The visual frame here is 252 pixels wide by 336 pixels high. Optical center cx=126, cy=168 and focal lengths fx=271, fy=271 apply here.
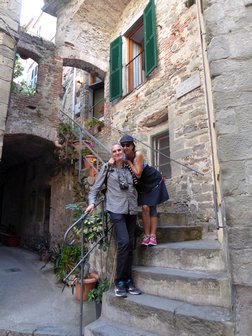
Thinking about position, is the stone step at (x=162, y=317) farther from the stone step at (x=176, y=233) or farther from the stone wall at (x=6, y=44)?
the stone wall at (x=6, y=44)

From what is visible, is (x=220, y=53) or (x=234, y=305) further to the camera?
(x=220, y=53)

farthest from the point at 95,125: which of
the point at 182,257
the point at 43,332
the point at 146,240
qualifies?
the point at 43,332

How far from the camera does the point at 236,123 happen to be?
220 cm

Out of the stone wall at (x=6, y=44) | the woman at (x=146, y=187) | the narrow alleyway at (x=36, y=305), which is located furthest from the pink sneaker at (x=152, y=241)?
the stone wall at (x=6, y=44)

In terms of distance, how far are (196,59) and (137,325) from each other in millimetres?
4831

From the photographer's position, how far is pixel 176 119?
18.6 feet

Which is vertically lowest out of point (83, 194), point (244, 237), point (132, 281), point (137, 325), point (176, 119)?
point (137, 325)

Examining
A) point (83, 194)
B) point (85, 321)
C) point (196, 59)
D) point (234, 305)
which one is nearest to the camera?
point (234, 305)

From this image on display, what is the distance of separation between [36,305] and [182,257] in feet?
7.90

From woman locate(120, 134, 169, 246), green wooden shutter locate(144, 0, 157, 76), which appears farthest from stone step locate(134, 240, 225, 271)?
green wooden shutter locate(144, 0, 157, 76)

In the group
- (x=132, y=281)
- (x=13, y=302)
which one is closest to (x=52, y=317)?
(x=13, y=302)

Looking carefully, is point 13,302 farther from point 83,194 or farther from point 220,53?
point 220,53

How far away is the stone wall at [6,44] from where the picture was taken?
140 inches

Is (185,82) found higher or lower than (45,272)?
higher
